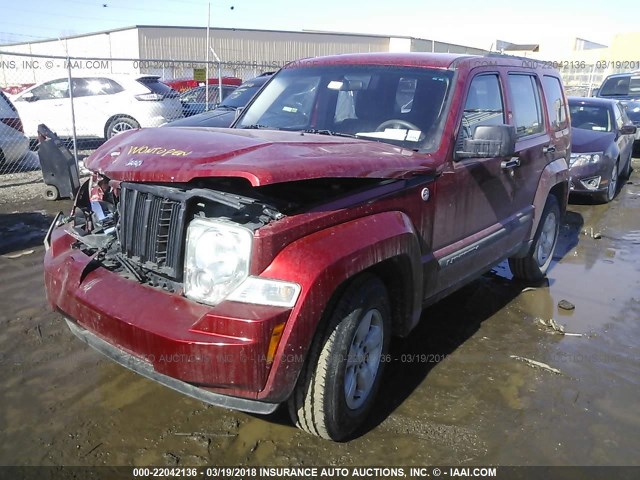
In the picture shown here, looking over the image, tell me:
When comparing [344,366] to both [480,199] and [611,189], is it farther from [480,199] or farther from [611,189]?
[611,189]

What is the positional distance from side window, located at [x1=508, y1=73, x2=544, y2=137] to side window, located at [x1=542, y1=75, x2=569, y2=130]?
24 centimetres

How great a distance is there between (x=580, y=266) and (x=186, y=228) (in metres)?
4.73

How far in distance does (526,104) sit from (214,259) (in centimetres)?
326

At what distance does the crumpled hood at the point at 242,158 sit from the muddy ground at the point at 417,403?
4.26 feet

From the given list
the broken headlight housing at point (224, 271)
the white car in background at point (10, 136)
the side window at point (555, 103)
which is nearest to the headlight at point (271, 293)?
the broken headlight housing at point (224, 271)

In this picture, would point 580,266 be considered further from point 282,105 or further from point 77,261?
point 77,261

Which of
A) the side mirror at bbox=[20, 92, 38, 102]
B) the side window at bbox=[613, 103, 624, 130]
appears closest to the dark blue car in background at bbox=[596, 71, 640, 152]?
the side window at bbox=[613, 103, 624, 130]

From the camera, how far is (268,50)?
3916 cm

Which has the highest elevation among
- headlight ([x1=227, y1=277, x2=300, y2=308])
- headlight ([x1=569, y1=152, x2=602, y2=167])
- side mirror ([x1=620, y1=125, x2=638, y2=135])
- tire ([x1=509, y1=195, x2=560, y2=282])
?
side mirror ([x1=620, y1=125, x2=638, y2=135])

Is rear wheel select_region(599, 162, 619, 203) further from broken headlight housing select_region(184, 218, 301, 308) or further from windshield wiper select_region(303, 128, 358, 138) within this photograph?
broken headlight housing select_region(184, 218, 301, 308)

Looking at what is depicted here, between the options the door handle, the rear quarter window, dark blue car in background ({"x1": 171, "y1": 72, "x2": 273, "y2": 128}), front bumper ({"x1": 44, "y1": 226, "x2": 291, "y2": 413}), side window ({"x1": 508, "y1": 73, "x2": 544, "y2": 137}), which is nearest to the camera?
front bumper ({"x1": 44, "y1": 226, "x2": 291, "y2": 413})

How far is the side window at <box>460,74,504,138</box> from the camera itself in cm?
354

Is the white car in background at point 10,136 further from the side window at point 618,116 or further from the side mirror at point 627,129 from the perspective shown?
the side window at point 618,116

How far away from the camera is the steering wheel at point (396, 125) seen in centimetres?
338
